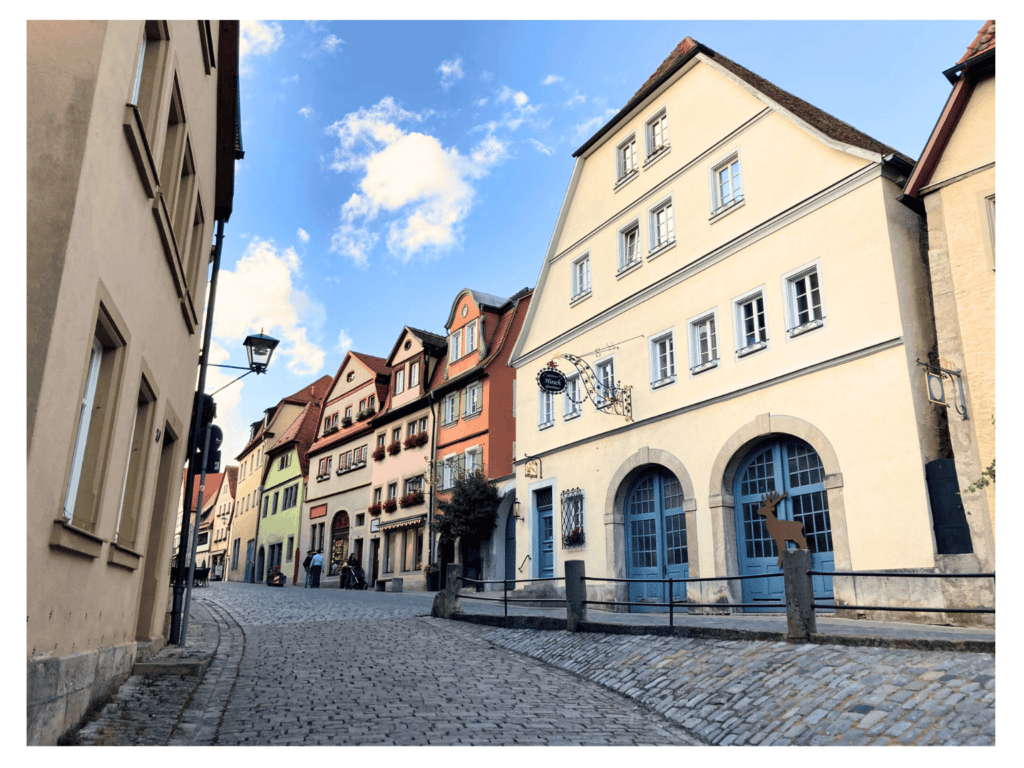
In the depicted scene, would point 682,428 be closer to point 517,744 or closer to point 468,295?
point 517,744

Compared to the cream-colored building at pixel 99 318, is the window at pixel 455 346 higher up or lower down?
higher up

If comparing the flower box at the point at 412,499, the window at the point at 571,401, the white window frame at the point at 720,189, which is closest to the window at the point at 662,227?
the white window frame at the point at 720,189

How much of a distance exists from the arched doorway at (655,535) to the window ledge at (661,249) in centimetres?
482

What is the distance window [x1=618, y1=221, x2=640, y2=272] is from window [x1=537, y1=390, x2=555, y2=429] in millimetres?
4162

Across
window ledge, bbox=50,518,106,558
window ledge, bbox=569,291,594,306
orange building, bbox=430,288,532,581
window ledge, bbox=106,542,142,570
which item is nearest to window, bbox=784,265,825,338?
window ledge, bbox=569,291,594,306

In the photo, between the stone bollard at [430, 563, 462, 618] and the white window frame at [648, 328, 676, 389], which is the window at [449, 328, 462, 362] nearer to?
the white window frame at [648, 328, 676, 389]

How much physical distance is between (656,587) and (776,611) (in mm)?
3351

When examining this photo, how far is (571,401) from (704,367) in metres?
4.95

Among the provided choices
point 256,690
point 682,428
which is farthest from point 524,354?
point 256,690

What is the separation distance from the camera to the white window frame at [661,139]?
18.3 meters

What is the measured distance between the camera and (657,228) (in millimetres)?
18375

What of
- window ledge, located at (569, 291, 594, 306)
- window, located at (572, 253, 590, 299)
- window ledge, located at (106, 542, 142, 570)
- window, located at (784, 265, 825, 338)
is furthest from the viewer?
window, located at (572, 253, 590, 299)

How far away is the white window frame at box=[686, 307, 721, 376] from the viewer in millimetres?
15805

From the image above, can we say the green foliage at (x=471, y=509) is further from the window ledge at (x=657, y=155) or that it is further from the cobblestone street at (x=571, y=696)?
the cobblestone street at (x=571, y=696)
